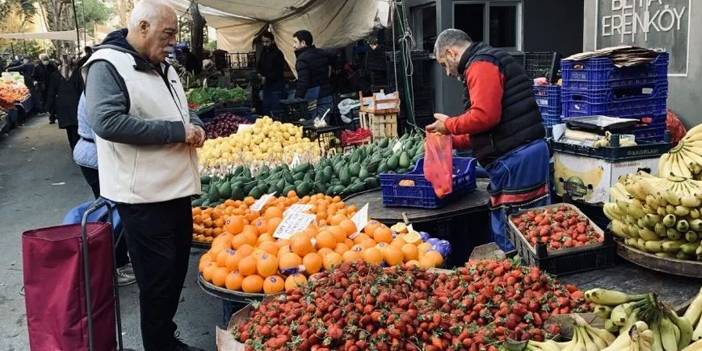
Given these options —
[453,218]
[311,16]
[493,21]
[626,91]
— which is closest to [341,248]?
[453,218]

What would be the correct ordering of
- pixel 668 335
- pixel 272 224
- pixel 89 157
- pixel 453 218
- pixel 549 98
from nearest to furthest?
pixel 668 335 < pixel 272 224 < pixel 453 218 < pixel 89 157 < pixel 549 98

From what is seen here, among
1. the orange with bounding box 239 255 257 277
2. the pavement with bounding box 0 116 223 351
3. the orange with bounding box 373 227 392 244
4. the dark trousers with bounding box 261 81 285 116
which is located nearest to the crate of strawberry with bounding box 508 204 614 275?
the orange with bounding box 373 227 392 244

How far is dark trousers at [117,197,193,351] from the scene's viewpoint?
3668 millimetres

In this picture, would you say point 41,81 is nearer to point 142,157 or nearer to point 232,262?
point 142,157

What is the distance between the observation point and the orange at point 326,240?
382 centimetres

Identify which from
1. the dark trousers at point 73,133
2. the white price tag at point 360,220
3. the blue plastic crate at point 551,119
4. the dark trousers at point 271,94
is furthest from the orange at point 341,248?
the dark trousers at point 271,94

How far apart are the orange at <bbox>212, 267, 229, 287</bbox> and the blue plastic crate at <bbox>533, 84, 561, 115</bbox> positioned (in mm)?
3851

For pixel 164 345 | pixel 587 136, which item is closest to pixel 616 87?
pixel 587 136

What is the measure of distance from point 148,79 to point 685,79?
5.28 metres

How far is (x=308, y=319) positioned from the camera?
2809 mm

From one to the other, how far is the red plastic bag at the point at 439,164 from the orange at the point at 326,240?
1.05 meters

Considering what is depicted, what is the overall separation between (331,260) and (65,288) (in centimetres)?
143

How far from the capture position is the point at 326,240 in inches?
151

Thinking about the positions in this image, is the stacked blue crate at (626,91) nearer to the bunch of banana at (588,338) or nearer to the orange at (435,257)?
the orange at (435,257)
